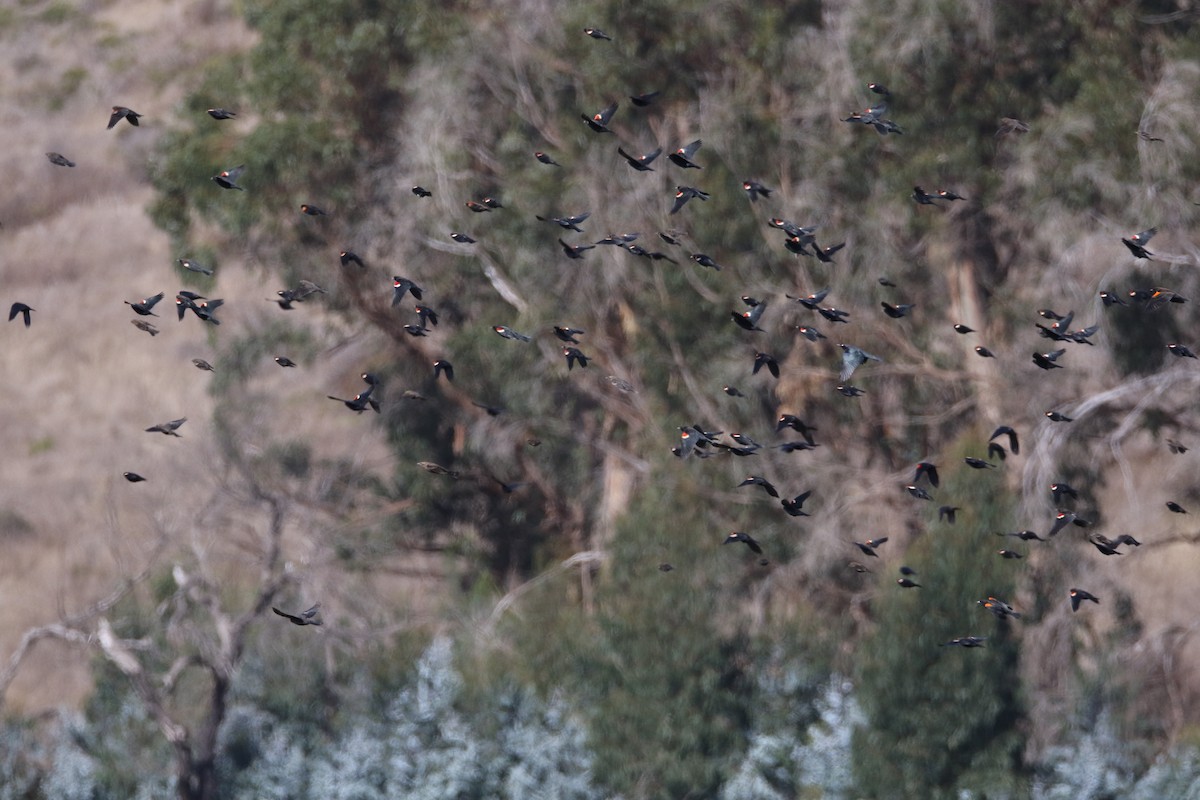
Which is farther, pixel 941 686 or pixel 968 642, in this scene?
pixel 941 686

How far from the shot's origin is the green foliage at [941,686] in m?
18.3

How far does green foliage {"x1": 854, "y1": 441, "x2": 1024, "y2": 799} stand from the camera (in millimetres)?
18328

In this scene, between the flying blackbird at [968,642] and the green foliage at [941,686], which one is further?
the green foliage at [941,686]

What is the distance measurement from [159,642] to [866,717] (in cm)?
781

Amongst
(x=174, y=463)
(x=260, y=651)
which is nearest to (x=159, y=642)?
(x=260, y=651)

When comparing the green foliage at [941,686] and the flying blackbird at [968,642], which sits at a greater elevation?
the flying blackbird at [968,642]

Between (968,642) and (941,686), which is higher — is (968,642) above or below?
above

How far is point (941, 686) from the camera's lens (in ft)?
60.5

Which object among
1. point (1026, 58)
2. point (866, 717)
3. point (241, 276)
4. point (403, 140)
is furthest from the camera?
point (241, 276)

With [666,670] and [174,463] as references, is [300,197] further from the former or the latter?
[666,670]

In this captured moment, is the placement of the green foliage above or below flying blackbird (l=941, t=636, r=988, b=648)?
below

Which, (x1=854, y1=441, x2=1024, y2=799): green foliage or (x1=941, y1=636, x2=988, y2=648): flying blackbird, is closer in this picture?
(x1=941, y1=636, x2=988, y2=648): flying blackbird

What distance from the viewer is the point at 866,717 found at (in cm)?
1858

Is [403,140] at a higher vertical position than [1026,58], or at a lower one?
lower
